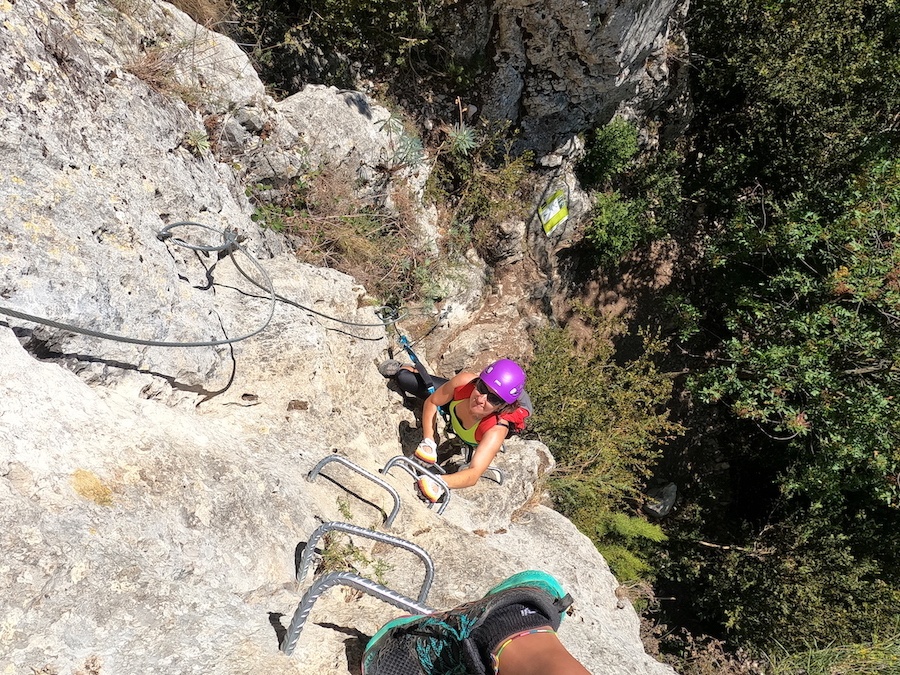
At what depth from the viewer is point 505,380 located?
4.20 meters

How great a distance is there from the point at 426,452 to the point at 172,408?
2056 mm

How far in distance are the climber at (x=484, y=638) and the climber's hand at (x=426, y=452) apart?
1.77 metres

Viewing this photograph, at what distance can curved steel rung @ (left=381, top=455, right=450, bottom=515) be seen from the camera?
13.5 feet

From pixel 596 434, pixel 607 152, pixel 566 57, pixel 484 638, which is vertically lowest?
pixel 484 638

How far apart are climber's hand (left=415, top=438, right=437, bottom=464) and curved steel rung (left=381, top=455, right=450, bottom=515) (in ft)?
0.30

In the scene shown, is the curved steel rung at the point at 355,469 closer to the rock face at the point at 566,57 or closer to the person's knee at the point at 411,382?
the person's knee at the point at 411,382

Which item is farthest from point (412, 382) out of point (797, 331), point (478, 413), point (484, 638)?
point (797, 331)

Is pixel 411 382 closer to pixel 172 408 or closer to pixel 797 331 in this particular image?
pixel 172 408

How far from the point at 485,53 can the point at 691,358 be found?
6.36 metres

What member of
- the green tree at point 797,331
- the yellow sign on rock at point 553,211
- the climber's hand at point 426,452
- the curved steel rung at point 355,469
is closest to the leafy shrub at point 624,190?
the yellow sign on rock at point 553,211

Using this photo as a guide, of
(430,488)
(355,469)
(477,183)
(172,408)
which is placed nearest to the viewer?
(172,408)

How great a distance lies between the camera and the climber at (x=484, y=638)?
2.34 metres

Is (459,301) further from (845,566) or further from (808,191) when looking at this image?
(845,566)

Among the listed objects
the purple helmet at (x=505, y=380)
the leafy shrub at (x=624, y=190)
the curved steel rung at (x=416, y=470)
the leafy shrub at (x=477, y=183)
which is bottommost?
the curved steel rung at (x=416, y=470)
